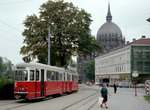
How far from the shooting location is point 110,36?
168750mm

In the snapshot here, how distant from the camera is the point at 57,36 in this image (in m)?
39.7

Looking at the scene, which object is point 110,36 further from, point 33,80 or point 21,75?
point 21,75

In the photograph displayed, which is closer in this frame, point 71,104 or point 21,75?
point 71,104

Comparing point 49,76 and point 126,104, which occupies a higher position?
point 49,76

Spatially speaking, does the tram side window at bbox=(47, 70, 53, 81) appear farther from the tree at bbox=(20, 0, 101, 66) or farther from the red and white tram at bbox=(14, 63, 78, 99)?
the tree at bbox=(20, 0, 101, 66)

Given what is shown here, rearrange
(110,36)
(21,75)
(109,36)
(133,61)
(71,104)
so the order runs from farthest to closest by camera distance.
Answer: (109,36)
(110,36)
(133,61)
(21,75)
(71,104)

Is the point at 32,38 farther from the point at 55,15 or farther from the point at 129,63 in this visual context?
the point at 129,63

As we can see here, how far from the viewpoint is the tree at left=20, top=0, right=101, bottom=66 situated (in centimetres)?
3959

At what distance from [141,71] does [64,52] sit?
155 feet

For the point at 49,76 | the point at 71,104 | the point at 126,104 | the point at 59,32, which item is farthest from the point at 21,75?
the point at 59,32

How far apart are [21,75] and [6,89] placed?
11.9ft

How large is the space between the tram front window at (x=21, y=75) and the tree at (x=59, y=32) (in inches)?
717

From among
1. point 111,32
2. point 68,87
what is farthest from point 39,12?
point 111,32

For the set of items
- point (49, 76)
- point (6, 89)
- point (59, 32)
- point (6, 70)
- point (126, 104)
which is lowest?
point (126, 104)
